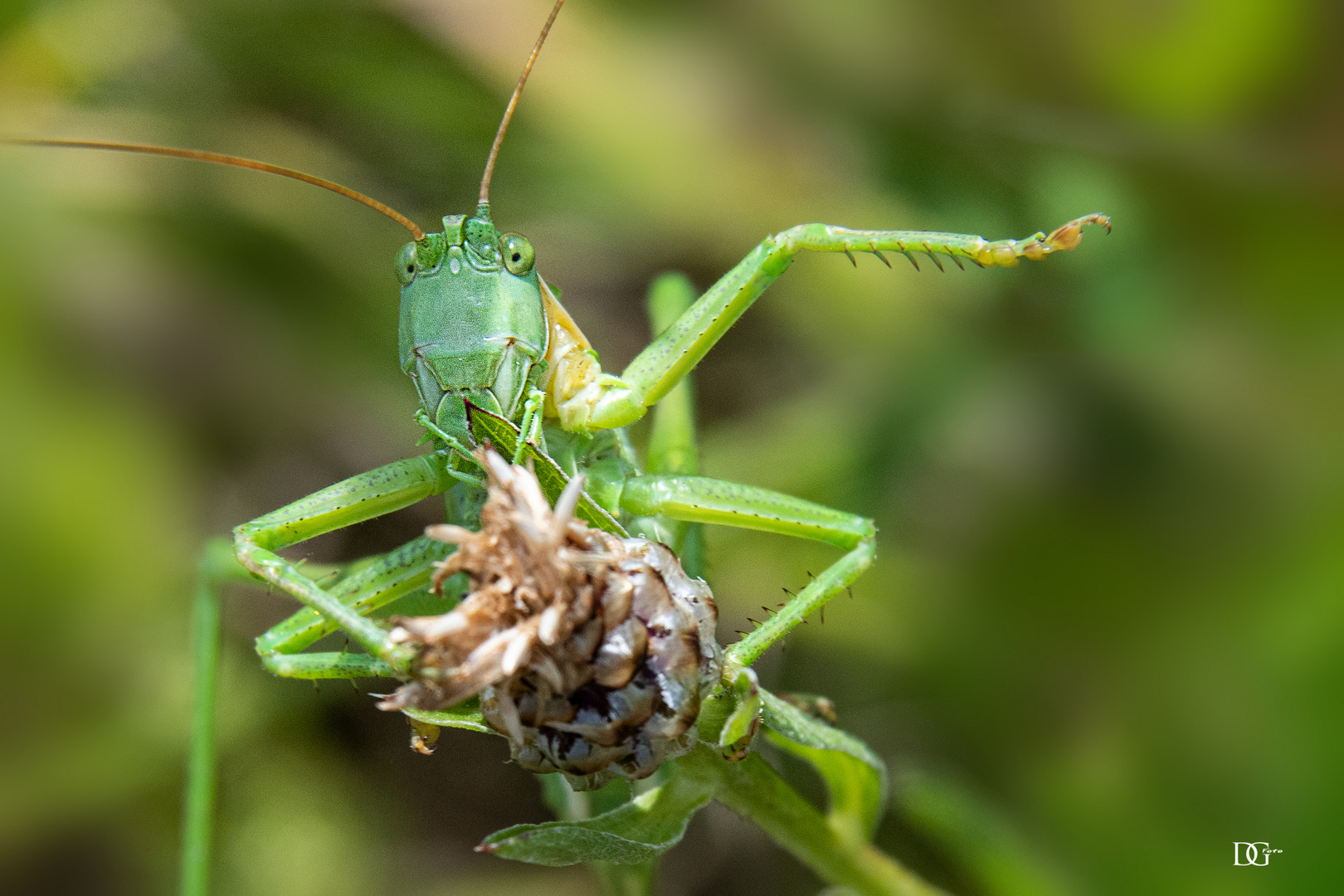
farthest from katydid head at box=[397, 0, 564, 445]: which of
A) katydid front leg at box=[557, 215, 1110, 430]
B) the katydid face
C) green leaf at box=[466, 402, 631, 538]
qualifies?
green leaf at box=[466, 402, 631, 538]

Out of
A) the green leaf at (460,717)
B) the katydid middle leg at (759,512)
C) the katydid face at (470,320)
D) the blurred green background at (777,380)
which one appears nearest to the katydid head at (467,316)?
the katydid face at (470,320)

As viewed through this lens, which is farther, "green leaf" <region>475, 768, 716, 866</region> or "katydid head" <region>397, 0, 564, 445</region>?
"katydid head" <region>397, 0, 564, 445</region>

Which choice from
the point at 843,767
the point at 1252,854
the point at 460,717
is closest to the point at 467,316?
the point at 460,717

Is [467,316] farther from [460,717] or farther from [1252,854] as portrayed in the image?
[1252,854]

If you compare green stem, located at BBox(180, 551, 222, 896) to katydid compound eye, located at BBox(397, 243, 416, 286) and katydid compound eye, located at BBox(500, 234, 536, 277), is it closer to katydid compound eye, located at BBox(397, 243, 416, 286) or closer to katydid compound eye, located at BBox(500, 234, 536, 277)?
katydid compound eye, located at BBox(397, 243, 416, 286)

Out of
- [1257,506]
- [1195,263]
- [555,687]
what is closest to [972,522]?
[1257,506]
